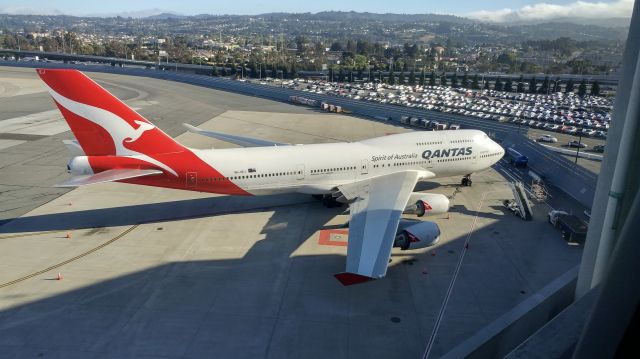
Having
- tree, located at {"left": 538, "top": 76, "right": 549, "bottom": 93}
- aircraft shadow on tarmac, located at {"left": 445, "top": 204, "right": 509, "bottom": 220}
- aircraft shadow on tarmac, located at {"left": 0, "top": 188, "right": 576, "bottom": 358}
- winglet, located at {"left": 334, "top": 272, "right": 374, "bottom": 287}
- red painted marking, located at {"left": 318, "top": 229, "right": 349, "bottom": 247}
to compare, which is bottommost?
aircraft shadow on tarmac, located at {"left": 0, "top": 188, "right": 576, "bottom": 358}

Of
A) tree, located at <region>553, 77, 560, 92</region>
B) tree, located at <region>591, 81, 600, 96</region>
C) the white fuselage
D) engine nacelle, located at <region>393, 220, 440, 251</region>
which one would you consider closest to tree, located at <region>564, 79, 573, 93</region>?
tree, located at <region>553, 77, 560, 92</region>

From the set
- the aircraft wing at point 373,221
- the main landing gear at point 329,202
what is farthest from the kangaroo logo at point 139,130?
the aircraft wing at point 373,221

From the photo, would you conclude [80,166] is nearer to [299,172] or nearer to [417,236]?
[299,172]

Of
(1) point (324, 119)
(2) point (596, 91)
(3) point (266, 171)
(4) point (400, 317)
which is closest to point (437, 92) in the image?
(2) point (596, 91)

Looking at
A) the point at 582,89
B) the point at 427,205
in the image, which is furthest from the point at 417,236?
the point at 582,89

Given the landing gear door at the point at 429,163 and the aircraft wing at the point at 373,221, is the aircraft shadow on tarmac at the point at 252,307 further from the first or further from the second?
the landing gear door at the point at 429,163

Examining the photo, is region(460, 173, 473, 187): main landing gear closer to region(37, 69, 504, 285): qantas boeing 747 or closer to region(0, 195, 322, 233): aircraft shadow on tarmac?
region(37, 69, 504, 285): qantas boeing 747
